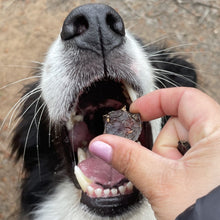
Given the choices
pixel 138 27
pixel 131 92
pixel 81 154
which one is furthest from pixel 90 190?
pixel 138 27

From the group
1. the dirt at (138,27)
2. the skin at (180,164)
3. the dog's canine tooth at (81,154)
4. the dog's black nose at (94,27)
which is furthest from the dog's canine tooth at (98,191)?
the dirt at (138,27)

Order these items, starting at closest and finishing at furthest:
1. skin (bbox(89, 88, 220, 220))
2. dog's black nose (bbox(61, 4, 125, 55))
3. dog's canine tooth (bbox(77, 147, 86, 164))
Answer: skin (bbox(89, 88, 220, 220))
dog's black nose (bbox(61, 4, 125, 55))
dog's canine tooth (bbox(77, 147, 86, 164))

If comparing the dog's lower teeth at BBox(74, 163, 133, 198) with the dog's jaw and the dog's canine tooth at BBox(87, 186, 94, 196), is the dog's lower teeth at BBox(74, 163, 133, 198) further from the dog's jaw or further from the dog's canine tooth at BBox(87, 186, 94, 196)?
the dog's jaw

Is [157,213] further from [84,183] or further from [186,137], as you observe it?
[84,183]

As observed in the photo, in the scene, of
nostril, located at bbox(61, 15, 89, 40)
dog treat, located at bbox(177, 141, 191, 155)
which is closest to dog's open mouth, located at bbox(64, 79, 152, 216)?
nostril, located at bbox(61, 15, 89, 40)

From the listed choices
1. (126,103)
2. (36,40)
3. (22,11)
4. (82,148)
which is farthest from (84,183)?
(22,11)

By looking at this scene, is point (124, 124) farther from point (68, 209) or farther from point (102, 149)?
point (68, 209)
